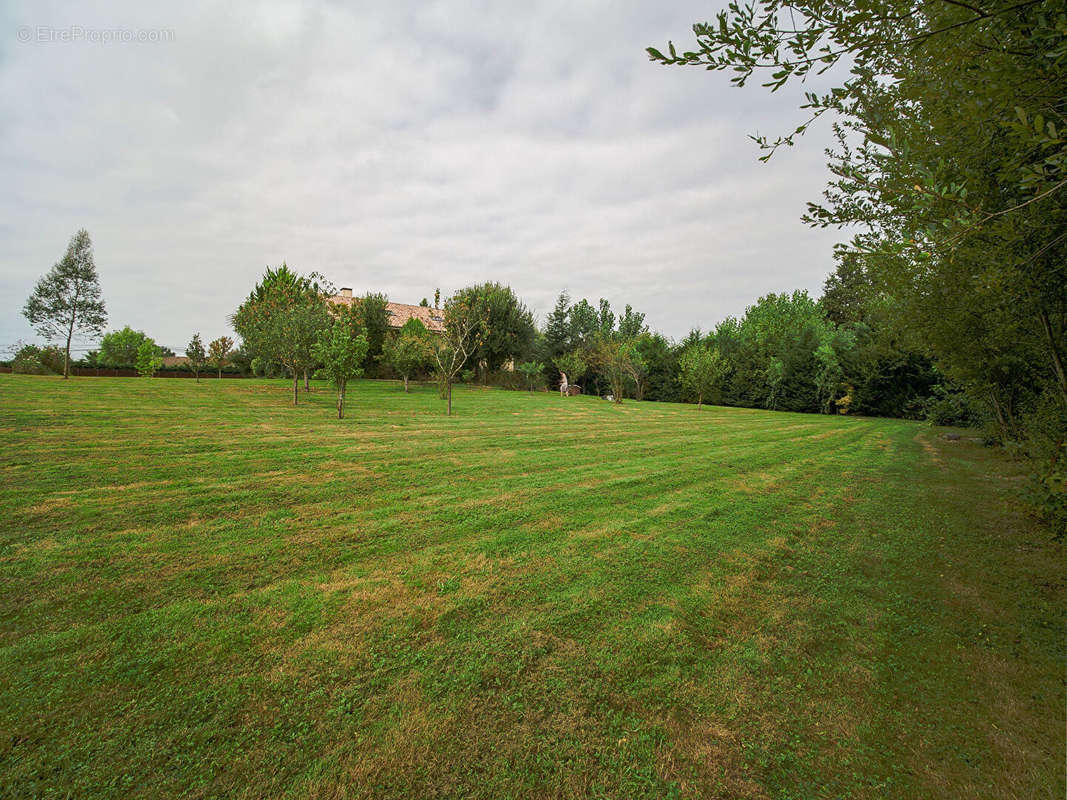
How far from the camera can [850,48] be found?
8.76 feet

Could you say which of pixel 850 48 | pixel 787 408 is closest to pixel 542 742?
pixel 850 48

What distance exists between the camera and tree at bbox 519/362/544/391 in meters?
38.4

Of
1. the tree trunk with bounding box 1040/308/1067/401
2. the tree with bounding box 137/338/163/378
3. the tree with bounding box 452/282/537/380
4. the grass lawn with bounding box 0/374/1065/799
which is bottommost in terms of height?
the grass lawn with bounding box 0/374/1065/799

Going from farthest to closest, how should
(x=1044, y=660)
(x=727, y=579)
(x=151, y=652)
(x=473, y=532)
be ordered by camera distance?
1. (x=473, y=532)
2. (x=727, y=579)
3. (x=1044, y=660)
4. (x=151, y=652)

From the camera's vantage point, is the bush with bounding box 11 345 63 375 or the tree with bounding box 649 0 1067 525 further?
the bush with bounding box 11 345 63 375

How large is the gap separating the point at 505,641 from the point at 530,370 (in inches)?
1410

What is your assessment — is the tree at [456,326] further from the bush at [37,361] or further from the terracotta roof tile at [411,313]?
the bush at [37,361]

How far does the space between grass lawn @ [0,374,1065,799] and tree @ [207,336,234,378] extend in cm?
3120

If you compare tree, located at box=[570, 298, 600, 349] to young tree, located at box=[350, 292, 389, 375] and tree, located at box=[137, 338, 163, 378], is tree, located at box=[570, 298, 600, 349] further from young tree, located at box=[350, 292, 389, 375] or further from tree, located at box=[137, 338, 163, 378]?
tree, located at box=[137, 338, 163, 378]

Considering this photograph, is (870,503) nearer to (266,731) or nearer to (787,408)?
(266,731)

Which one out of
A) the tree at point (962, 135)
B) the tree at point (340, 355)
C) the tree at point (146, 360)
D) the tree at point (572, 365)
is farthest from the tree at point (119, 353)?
the tree at point (962, 135)

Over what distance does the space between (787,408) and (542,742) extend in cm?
3710

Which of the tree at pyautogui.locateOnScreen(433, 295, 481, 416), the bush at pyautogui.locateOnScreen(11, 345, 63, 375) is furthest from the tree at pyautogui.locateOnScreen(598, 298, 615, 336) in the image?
the bush at pyautogui.locateOnScreen(11, 345, 63, 375)

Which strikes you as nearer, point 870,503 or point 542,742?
point 542,742
